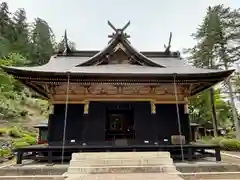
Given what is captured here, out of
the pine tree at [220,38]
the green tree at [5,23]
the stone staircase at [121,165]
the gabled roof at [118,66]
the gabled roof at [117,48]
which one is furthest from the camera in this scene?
the green tree at [5,23]

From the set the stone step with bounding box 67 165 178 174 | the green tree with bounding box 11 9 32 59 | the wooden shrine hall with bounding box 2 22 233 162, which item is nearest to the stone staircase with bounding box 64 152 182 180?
the stone step with bounding box 67 165 178 174

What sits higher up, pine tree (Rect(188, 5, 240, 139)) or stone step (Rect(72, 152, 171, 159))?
pine tree (Rect(188, 5, 240, 139))

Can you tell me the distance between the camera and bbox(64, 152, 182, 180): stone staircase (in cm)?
656

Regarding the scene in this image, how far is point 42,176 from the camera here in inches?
245

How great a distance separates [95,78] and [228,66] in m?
20.9

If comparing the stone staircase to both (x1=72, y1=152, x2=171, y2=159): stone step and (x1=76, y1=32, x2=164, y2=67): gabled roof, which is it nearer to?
(x1=72, y1=152, x2=171, y2=159): stone step

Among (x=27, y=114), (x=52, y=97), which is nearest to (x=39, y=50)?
(x=27, y=114)

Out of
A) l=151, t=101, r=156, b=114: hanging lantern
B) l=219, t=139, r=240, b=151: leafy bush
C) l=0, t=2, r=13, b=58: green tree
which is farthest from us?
l=0, t=2, r=13, b=58: green tree

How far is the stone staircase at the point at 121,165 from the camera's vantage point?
6561mm

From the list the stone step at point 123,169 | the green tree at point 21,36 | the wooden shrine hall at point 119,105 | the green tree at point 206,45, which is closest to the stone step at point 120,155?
the wooden shrine hall at point 119,105

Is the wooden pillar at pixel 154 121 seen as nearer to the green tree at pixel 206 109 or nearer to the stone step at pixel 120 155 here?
the stone step at pixel 120 155

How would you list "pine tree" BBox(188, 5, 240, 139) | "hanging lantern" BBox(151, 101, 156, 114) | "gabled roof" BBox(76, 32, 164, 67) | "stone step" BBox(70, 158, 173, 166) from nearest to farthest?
"stone step" BBox(70, 158, 173, 166), "hanging lantern" BBox(151, 101, 156, 114), "gabled roof" BBox(76, 32, 164, 67), "pine tree" BBox(188, 5, 240, 139)

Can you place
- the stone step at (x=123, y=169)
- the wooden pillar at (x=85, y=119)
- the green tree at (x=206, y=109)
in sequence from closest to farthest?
the stone step at (x=123, y=169)
the wooden pillar at (x=85, y=119)
the green tree at (x=206, y=109)

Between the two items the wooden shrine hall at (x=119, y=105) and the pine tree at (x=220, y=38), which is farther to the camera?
the pine tree at (x=220, y=38)
